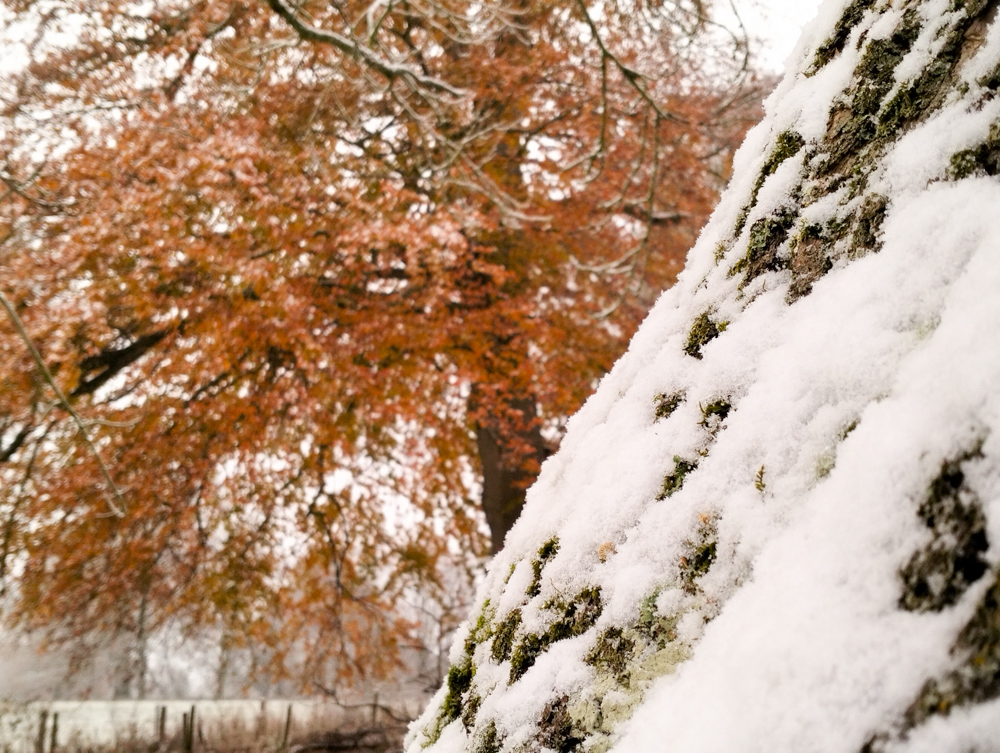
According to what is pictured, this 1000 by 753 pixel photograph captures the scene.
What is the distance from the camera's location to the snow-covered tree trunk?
55 cm

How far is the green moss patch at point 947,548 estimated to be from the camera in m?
0.53

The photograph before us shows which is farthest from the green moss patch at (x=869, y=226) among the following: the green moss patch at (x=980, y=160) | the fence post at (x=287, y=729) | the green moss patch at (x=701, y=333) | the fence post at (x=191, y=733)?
the fence post at (x=191, y=733)

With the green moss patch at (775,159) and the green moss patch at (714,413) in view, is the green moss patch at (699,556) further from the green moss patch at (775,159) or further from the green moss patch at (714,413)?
the green moss patch at (775,159)

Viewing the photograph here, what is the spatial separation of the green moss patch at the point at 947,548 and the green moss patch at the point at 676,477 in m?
0.44

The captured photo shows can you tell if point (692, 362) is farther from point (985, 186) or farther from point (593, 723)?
point (593, 723)

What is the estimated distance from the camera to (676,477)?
40.6 inches

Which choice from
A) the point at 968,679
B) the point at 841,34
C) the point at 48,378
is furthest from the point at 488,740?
the point at 48,378

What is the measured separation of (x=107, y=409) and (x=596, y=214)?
21.3 ft

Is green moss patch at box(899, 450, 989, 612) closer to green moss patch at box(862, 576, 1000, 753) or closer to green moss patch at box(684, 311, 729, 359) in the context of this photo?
green moss patch at box(862, 576, 1000, 753)

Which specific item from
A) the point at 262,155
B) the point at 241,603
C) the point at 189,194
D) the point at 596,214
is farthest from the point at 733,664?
the point at 241,603

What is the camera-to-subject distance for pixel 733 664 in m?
0.69

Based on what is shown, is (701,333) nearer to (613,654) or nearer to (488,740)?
(613,654)

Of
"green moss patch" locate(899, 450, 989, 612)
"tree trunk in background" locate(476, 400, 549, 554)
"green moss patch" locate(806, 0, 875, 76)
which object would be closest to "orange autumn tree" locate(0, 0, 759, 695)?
"tree trunk in background" locate(476, 400, 549, 554)

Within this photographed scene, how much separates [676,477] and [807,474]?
0.92 feet
